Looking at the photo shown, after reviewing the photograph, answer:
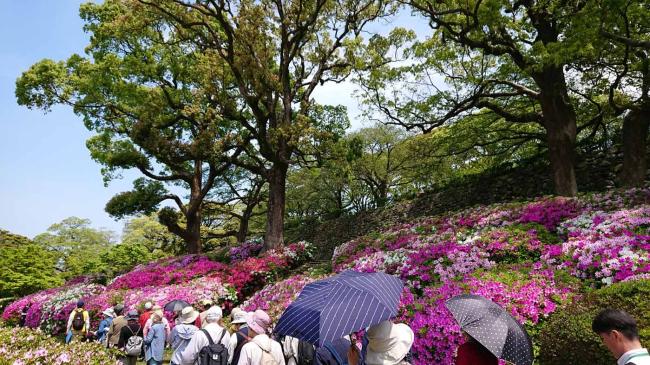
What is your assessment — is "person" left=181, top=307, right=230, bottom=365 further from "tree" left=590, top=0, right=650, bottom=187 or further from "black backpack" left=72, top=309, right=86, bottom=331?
"tree" left=590, top=0, right=650, bottom=187

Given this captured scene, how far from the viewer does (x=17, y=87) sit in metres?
18.0

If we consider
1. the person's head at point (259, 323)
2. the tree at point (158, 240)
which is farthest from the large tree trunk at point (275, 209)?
the tree at point (158, 240)

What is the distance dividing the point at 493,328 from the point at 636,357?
91 centimetres

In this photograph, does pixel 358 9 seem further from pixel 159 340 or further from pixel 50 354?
pixel 50 354

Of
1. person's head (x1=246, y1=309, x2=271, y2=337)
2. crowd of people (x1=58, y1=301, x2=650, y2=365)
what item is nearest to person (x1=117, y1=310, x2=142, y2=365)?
crowd of people (x1=58, y1=301, x2=650, y2=365)

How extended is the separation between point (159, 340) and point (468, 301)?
510 cm

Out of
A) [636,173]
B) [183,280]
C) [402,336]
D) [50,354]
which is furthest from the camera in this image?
[183,280]

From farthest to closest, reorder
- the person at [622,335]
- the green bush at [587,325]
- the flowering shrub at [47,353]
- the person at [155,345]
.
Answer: the person at [155,345] < the green bush at [587,325] < the flowering shrub at [47,353] < the person at [622,335]

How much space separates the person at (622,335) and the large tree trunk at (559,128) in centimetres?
1096

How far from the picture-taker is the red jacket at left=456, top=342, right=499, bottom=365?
2.95m

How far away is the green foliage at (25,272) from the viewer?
21.6 meters

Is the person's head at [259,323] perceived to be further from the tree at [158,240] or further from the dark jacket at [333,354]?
the tree at [158,240]

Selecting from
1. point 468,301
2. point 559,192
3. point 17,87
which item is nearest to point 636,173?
point 559,192

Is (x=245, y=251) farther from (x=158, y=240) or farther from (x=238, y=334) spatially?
(x=158, y=240)
